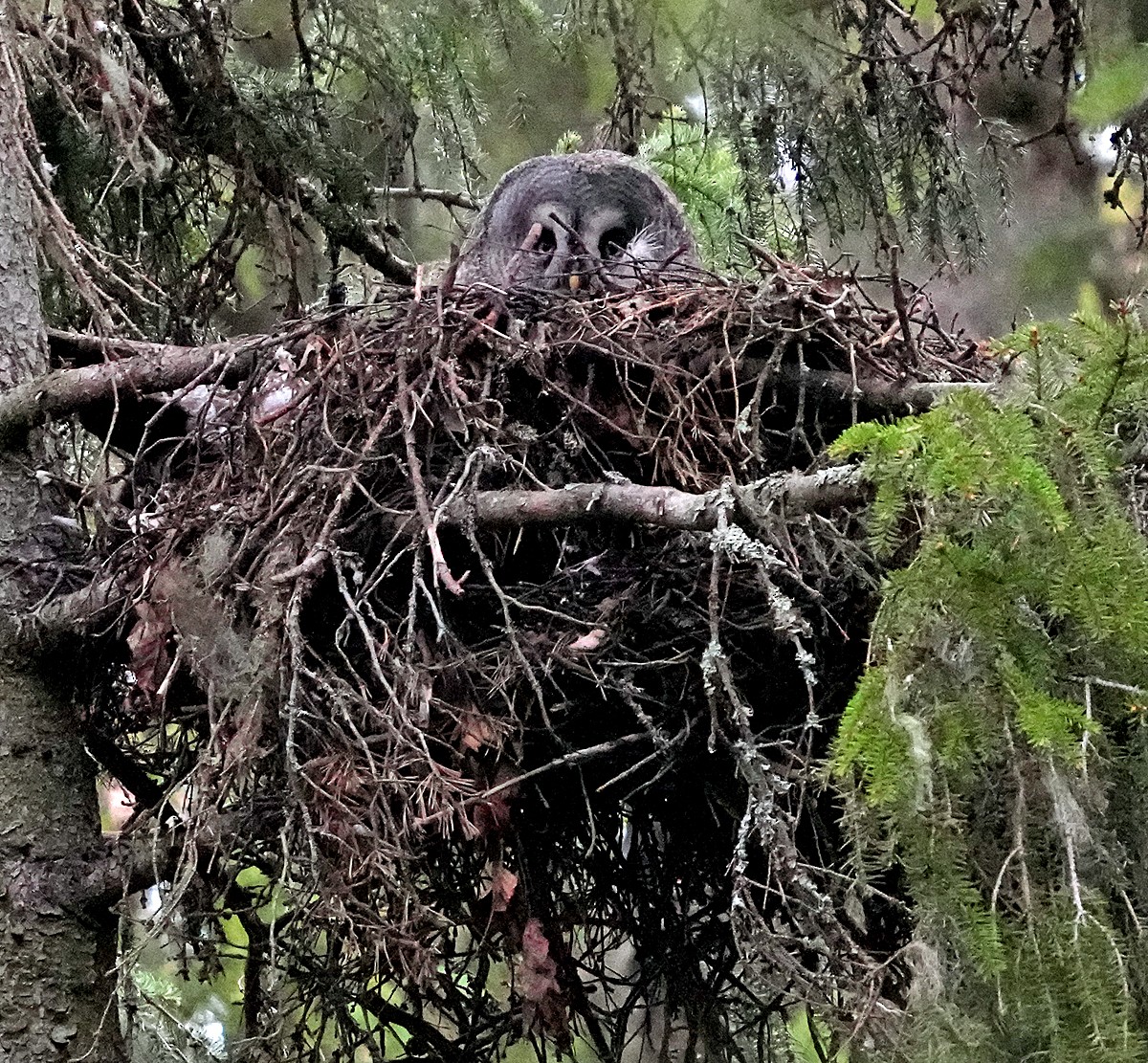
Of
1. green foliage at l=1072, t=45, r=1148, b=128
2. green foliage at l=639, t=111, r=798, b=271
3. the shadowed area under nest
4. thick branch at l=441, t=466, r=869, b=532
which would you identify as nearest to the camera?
thick branch at l=441, t=466, r=869, b=532

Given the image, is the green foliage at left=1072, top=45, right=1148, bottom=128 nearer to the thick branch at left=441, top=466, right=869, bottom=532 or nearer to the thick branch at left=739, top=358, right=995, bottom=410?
the thick branch at left=739, top=358, right=995, bottom=410

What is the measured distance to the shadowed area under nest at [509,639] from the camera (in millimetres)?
2023

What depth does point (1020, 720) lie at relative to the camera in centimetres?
120

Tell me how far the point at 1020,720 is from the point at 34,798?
2.07 metres

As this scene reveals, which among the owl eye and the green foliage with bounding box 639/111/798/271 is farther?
the green foliage with bounding box 639/111/798/271

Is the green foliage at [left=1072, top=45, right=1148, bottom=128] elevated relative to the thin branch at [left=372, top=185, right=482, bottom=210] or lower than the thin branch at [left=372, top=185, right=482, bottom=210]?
lower

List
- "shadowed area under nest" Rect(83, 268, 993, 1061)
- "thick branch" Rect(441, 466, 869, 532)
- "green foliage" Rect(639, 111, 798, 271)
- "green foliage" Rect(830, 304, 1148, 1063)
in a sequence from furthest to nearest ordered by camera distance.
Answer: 1. "green foliage" Rect(639, 111, 798, 271)
2. "shadowed area under nest" Rect(83, 268, 993, 1061)
3. "thick branch" Rect(441, 466, 869, 532)
4. "green foliage" Rect(830, 304, 1148, 1063)

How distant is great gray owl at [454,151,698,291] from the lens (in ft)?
12.0

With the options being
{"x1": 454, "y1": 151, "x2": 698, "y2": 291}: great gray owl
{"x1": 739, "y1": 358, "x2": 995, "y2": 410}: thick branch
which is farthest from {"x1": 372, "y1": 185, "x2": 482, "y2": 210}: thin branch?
{"x1": 739, "y1": 358, "x2": 995, "y2": 410}: thick branch

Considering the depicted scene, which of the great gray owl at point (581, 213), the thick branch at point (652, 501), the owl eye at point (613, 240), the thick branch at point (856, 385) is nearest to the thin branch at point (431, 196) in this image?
the great gray owl at point (581, 213)

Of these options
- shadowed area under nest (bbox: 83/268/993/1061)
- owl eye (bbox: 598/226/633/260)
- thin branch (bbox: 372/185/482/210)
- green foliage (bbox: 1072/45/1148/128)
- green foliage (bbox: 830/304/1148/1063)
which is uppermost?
thin branch (bbox: 372/185/482/210)

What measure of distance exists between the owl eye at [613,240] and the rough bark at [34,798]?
1.52m

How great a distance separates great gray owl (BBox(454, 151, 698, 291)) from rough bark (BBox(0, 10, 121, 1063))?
124 centimetres

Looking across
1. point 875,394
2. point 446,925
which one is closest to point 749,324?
point 875,394
